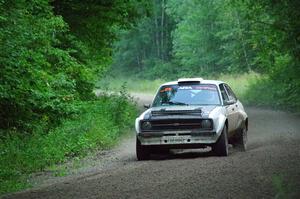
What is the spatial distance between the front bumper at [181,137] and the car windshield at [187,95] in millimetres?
1302

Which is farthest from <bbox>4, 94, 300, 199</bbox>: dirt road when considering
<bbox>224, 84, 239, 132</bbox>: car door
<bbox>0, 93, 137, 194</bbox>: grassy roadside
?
<bbox>224, 84, 239, 132</bbox>: car door

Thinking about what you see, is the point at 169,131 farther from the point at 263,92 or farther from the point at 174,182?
the point at 263,92

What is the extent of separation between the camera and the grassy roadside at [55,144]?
13.7 metres

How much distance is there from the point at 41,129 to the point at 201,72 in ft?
180

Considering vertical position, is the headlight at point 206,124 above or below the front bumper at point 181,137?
above

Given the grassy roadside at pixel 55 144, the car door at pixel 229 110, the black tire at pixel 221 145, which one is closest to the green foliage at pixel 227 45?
the grassy roadside at pixel 55 144

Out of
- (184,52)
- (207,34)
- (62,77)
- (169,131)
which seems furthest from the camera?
(184,52)

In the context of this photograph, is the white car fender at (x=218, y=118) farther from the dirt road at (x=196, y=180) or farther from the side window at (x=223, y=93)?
the side window at (x=223, y=93)

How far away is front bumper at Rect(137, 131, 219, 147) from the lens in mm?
14204

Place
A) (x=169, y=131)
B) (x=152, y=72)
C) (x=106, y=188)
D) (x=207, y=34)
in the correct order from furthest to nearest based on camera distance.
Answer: (x=152, y=72), (x=207, y=34), (x=169, y=131), (x=106, y=188)

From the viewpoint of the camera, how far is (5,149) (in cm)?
1494

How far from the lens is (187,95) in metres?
15.7

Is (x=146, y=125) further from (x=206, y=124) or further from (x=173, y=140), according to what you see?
(x=206, y=124)

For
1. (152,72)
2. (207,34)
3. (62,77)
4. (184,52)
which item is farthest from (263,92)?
(152,72)
